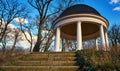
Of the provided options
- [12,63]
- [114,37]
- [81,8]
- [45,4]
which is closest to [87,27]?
[81,8]

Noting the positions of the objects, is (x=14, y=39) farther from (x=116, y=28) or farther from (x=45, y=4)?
(x=116, y=28)

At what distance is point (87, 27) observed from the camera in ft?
57.5

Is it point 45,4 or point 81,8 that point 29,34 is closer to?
point 45,4

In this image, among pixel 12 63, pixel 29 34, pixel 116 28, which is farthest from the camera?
pixel 116 28

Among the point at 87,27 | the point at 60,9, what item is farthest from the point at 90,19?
the point at 60,9

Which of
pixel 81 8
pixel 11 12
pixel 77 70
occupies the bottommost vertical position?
pixel 77 70

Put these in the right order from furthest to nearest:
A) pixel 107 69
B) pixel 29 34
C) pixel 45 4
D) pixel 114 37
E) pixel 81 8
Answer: pixel 114 37, pixel 29 34, pixel 45 4, pixel 81 8, pixel 107 69

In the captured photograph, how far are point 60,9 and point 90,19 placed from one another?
1238 centimetres

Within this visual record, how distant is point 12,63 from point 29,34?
71.8ft

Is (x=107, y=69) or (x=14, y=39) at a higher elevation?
(x=14, y=39)

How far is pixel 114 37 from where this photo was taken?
1353 inches

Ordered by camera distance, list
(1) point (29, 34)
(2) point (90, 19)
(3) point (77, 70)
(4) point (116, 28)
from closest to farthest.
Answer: (3) point (77, 70) → (2) point (90, 19) → (1) point (29, 34) → (4) point (116, 28)

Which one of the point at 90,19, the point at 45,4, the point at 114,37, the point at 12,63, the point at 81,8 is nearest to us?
the point at 12,63

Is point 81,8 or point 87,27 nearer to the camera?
point 81,8
